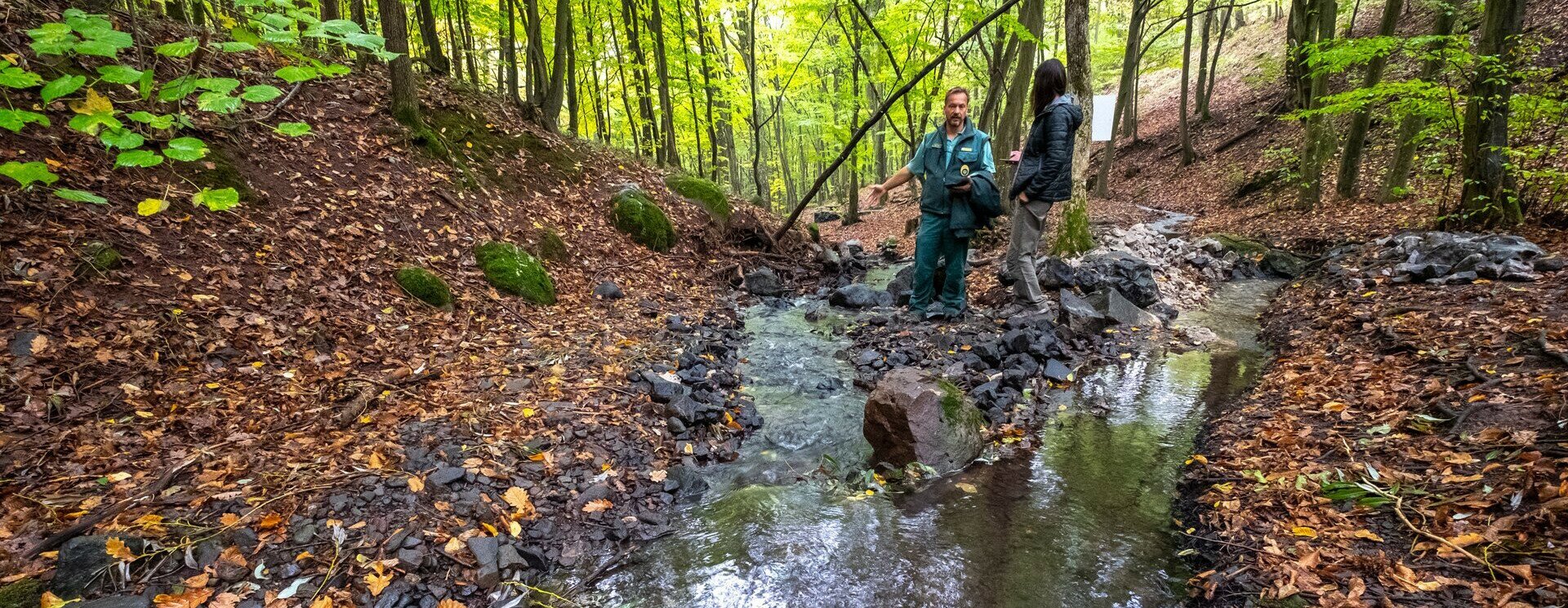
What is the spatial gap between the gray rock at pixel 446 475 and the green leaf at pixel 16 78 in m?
2.19

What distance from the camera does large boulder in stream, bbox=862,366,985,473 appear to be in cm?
405

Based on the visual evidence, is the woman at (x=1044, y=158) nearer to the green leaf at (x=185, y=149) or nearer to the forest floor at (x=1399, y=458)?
the forest floor at (x=1399, y=458)

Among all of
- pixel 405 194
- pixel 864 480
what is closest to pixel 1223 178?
pixel 864 480

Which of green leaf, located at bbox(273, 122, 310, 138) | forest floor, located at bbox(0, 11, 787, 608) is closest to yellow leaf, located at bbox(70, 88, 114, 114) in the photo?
green leaf, located at bbox(273, 122, 310, 138)

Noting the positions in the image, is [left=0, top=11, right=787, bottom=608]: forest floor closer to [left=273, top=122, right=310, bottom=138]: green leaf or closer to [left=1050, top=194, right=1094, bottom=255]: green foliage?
[left=273, top=122, right=310, bottom=138]: green leaf

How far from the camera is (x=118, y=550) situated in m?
2.56

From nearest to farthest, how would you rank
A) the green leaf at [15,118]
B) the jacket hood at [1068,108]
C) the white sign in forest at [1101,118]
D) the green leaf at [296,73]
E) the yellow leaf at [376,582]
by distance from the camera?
the green leaf at [15,118], the green leaf at [296,73], the yellow leaf at [376,582], the jacket hood at [1068,108], the white sign in forest at [1101,118]

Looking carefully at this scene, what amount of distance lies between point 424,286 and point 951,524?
4956 millimetres

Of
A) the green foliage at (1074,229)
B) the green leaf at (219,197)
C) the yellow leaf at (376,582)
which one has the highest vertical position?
the green leaf at (219,197)

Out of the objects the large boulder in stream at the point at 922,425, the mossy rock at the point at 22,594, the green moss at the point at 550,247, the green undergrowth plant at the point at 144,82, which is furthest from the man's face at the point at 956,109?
the mossy rock at the point at 22,594

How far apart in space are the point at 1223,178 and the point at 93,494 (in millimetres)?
20796

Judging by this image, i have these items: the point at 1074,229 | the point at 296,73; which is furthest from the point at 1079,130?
the point at 296,73

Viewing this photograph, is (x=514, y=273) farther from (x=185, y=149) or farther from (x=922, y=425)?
(x=922, y=425)

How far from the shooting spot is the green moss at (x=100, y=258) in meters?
3.96
